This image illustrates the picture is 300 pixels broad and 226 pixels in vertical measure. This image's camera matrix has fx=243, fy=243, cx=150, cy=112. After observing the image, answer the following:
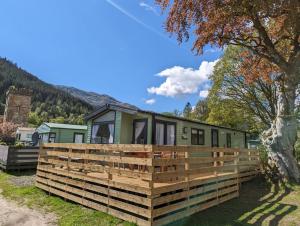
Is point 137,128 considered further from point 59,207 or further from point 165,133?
point 59,207

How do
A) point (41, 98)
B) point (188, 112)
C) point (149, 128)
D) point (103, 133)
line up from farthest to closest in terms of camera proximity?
point (41, 98)
point (188, 112)
point (103, 133)
point (149, 128)

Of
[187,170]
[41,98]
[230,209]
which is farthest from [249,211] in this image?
[41,98]

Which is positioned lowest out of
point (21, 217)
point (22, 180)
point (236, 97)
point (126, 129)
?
point (21, 217)

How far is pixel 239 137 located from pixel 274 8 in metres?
14.1

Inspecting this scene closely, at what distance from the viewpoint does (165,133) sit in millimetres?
12992

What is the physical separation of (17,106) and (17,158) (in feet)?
74.9

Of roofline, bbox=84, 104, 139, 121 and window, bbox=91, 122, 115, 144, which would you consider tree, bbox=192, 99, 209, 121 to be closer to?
window, bbox=91, 122, 115, 144

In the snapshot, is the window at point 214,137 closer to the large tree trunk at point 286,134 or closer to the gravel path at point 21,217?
the large tree trunk at point 286,134

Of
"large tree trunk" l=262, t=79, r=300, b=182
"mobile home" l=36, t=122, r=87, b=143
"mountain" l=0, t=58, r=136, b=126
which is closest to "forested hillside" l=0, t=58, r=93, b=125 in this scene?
"mountain" l=0, t=58, r=136, b=126

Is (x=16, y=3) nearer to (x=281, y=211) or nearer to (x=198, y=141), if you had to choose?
(x=198, y=141)

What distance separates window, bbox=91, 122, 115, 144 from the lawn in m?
5.11

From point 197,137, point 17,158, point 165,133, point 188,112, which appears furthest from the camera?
point 188,112

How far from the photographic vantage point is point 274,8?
779 cm

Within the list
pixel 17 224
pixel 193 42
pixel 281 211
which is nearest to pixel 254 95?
pixel 193 42
